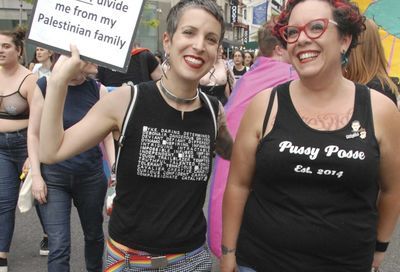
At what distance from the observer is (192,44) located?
1.87 meters

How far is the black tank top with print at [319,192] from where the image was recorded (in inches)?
69.4

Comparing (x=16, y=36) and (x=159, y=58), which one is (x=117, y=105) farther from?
(x=159, y=58)

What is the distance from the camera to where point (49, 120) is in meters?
1.75

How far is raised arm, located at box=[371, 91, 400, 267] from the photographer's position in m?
1.82

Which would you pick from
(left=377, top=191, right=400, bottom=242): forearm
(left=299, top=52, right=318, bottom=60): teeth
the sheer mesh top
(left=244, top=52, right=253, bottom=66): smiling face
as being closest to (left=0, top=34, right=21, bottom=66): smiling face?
the sheer mesh top

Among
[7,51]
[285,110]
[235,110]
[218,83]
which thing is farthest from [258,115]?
[218,83]

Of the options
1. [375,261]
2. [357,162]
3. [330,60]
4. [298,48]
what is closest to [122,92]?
[298,48]

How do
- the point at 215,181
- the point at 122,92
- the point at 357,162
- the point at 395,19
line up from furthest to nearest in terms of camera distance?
the point at 395,19 → the point at 215,181 → the point at 122,92 → the point at 357,162

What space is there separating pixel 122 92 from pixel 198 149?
0.40m

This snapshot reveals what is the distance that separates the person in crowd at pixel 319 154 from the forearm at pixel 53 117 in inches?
30.4

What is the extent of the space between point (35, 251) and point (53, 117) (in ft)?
9.43

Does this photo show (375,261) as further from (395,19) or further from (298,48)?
(395,19)

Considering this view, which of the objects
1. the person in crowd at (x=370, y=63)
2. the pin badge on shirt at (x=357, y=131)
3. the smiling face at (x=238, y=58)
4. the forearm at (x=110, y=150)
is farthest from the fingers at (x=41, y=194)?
the smiling face at (x=238, y=58)

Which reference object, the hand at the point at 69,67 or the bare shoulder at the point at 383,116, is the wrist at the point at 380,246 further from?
the hand at the point at 69,67
